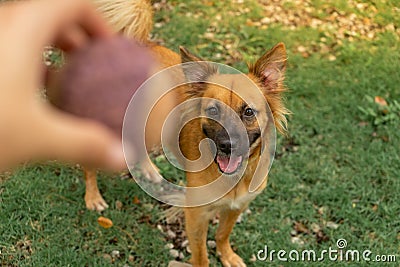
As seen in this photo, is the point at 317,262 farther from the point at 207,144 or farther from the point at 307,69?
the point at 307,69

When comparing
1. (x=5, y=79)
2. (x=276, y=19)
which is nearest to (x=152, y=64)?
(x=5, y=79)

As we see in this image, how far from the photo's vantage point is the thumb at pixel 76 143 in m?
0.95

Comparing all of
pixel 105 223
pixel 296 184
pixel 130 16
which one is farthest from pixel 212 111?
pixel 296 184

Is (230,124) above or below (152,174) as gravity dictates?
above

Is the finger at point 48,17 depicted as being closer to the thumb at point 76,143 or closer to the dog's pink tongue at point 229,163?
the thumb at point 76,143

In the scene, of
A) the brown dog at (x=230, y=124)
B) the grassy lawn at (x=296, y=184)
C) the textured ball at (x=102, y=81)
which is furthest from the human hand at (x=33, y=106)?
the grassy lawn at (x=296, y=184)

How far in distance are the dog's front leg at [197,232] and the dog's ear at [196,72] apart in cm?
69

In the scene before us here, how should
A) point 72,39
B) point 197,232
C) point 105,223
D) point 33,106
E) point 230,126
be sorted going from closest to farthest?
point 33,106 → point 72,39 → point 230,126 → point 197,232 → point 105,223

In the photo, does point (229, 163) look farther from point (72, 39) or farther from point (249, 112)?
point (72, 39)

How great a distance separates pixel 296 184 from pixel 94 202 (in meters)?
1.47

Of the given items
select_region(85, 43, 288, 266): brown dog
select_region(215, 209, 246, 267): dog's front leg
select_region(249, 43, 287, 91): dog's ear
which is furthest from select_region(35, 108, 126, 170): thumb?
select_region(215, 209, 246, 267): dog's front leg

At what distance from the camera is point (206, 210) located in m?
3.19

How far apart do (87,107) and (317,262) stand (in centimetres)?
268

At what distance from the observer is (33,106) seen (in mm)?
932
